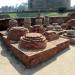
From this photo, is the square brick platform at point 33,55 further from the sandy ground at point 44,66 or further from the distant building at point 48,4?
the distant building at point 48,4

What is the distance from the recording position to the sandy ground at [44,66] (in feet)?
14.3

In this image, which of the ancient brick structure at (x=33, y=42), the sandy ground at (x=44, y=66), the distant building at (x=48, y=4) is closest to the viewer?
the sandy ground at (x=44, y=66)

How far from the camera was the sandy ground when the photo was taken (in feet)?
14.3

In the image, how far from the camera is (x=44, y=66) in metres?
4.77

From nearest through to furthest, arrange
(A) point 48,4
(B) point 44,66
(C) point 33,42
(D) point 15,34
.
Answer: (B) point 44,66 < (C) point 33,42 < (D) point 15,34 < (A) point 48,4

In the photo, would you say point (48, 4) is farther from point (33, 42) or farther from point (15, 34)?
point (33, 42)

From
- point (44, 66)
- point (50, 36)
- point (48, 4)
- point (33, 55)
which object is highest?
point (48, 4)

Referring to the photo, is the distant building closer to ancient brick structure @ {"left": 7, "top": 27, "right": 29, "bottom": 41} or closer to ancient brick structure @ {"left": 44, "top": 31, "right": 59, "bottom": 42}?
ancient brick structure @ {"left": 44, "top": 31, "right": 59, "bottom": 42}

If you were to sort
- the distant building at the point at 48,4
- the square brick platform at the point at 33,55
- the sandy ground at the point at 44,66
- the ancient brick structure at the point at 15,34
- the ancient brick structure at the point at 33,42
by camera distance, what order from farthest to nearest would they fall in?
1. the distant building at the point at 48,4
2. the ancient brick structure at the point at 15,34
3. the ancient brick structure at the point at 33,42
4. the square brick platform at the point at 33,55
5. the sandy ground at the point at 44,66

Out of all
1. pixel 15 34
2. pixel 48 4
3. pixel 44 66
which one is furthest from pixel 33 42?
pixel 48 4

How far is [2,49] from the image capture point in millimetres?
6520

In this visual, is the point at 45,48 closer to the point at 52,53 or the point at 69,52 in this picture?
the point at 52,53

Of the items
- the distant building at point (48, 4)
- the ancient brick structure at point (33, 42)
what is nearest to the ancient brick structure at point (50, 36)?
the ancient brick structure at point (33, 42)

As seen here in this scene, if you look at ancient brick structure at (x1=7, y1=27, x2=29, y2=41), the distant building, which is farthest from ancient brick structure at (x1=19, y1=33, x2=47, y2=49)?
the distant building
